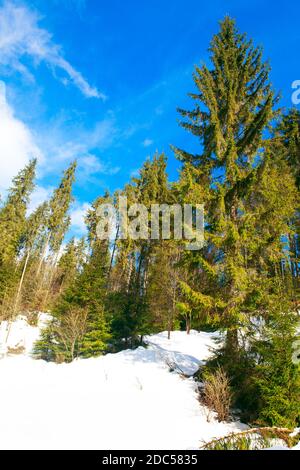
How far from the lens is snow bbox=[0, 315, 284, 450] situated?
5.33 m

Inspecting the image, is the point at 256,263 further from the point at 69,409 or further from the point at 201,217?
the point at 69,409

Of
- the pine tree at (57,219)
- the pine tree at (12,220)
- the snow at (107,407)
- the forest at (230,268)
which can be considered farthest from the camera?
the pine tree at (57,219)

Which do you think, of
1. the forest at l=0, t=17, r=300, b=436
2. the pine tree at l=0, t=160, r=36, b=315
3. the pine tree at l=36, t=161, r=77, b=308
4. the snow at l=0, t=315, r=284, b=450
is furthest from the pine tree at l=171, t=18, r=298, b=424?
the pine tree at l=36, t=161, r=77, b=308

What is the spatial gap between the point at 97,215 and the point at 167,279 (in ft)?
46.1

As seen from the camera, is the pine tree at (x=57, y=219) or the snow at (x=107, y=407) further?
the pine tree at (x=57, y=219)

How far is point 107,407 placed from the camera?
6.95 meters

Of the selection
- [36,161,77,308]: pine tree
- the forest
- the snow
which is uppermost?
[36,161,77,308]: pine tree

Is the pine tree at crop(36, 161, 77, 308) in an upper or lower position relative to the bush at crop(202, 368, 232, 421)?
upper

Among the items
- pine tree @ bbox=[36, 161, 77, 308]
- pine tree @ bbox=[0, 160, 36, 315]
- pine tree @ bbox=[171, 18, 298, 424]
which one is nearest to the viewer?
pine tree @ bbox=[171, 18, 298, 424]

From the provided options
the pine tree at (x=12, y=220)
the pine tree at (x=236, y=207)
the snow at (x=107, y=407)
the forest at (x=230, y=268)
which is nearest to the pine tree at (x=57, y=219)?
the pine tree at (x=12, y=220)

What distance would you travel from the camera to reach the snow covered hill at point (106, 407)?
534 cm

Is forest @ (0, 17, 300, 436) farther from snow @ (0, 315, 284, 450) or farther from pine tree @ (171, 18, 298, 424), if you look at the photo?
snow @ (0, 315, 284, 450)

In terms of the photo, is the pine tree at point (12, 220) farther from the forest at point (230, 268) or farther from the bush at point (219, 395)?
the bush at point (219, 395)

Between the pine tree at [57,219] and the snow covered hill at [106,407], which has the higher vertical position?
the pine tree at [57,219]
